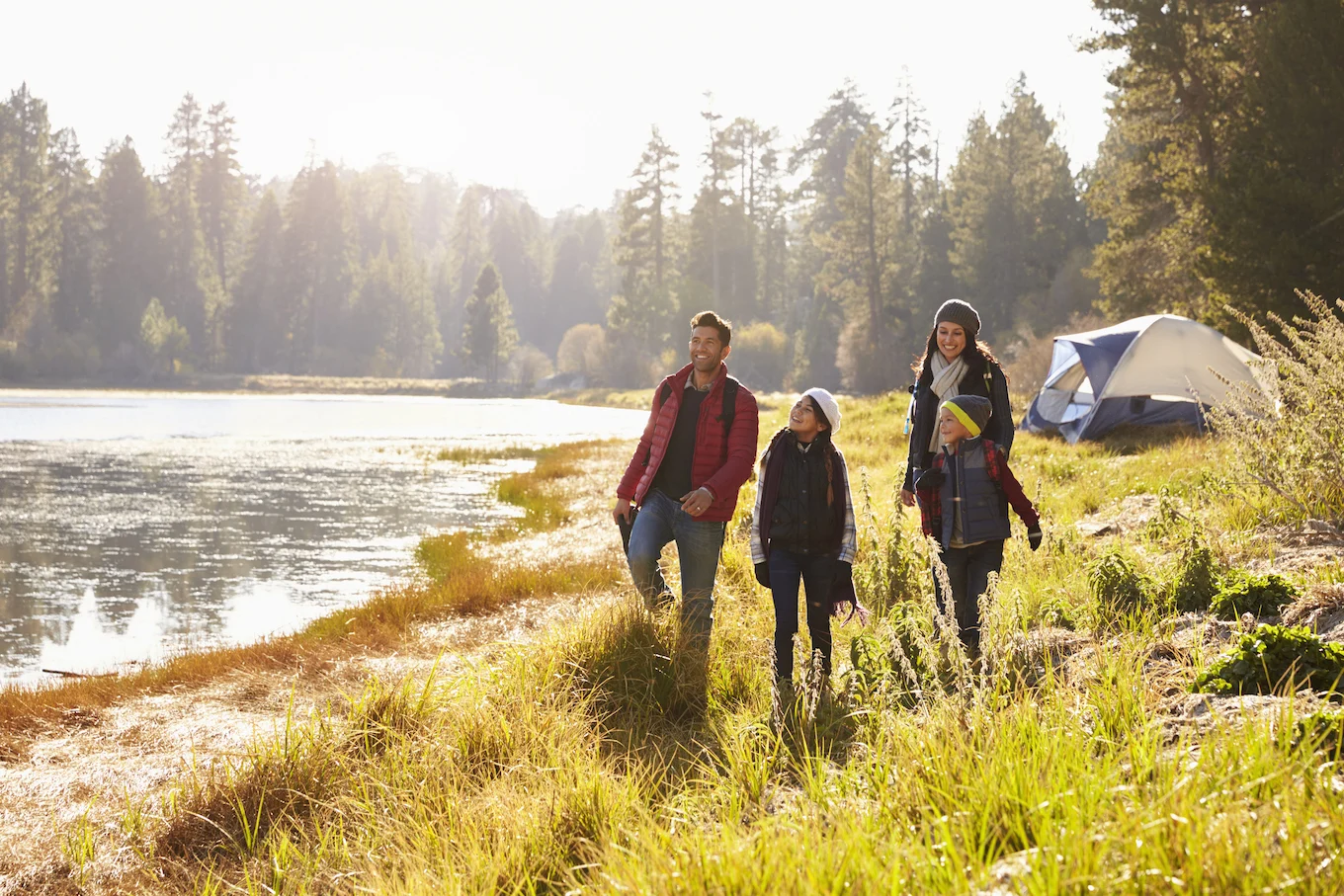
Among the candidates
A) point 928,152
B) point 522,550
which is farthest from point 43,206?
point 522,550

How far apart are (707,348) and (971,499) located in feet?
5.43

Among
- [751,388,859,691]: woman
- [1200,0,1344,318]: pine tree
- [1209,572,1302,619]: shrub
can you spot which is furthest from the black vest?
[1200,0,1344,318]: pine tree

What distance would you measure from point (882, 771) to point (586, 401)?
64.0 metres

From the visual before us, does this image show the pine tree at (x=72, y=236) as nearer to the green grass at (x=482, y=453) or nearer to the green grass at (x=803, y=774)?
the green grass at (x=482, y=453)

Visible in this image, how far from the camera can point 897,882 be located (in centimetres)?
236

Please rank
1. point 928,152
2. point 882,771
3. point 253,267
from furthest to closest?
1. point 253,267
2. point 928,152
3. point 882,771

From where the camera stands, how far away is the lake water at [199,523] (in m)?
9.70

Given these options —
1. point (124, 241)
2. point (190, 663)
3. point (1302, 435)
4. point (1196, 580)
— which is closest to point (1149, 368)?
point (1302, 435)

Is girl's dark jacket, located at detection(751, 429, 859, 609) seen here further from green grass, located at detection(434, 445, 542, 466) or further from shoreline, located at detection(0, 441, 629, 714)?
green grass, located at detection(434, 445, 542, 466)

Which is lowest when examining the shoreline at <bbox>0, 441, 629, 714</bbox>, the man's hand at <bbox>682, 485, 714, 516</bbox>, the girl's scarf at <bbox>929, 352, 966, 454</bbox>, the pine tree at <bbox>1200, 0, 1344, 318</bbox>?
the shoreline at <bbox>0, 441, 629, 714</bbox>

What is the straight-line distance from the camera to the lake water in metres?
9.70

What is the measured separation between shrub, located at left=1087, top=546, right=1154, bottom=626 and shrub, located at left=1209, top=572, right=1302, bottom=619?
1.67 ft

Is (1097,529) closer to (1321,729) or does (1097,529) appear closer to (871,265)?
(1321,729)

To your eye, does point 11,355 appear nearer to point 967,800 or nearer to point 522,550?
point 522,550
